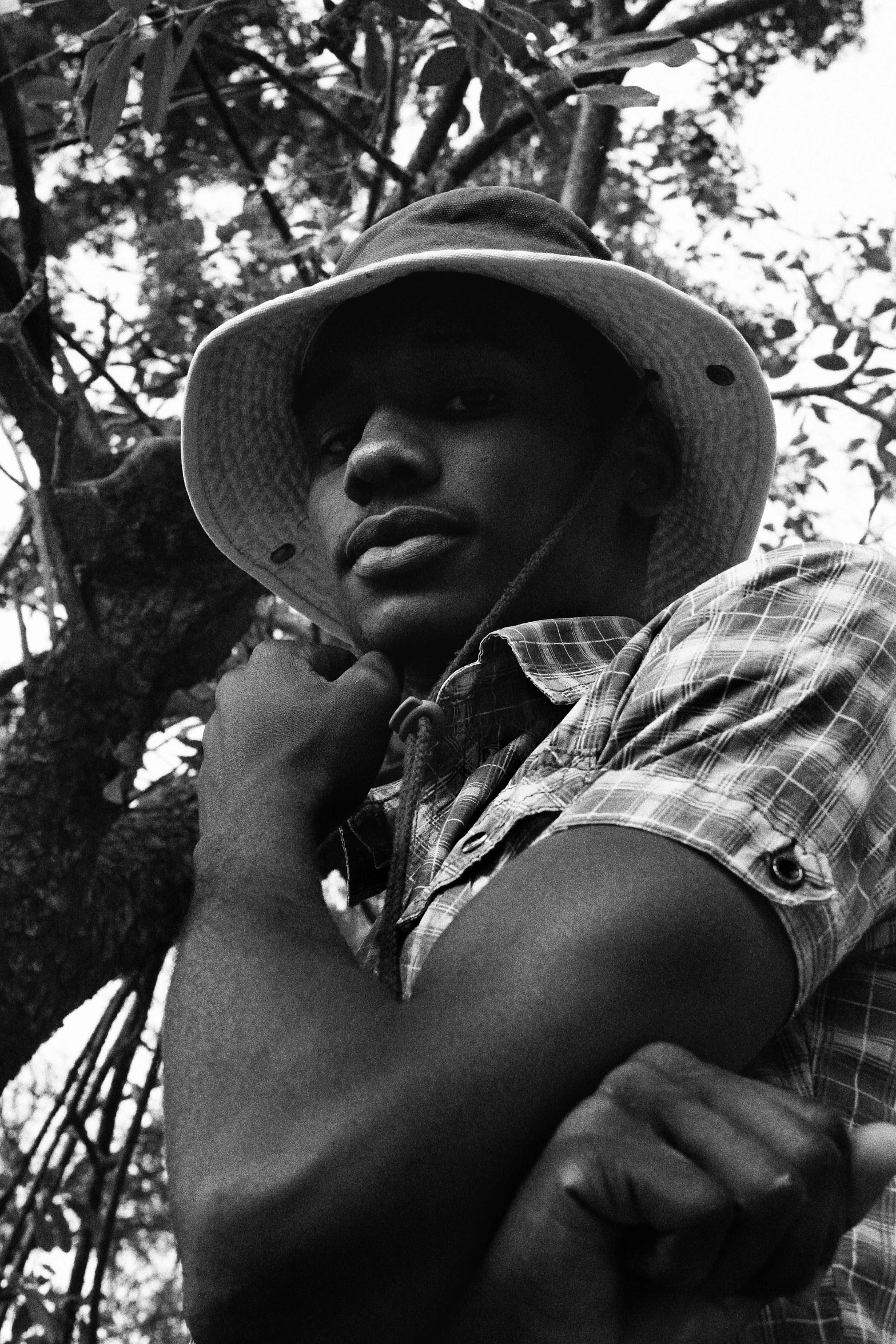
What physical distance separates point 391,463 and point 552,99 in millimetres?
1919

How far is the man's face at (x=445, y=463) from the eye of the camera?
6.48 ft

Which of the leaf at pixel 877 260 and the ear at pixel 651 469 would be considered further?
the leaf at pixel 877 260

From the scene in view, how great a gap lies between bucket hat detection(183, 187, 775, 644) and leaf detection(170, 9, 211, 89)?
1.77 ft

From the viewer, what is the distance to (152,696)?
8.74 ft

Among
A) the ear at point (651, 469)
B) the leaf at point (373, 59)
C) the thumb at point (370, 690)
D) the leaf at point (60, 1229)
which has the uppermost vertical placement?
the leaf at point (373, 59)

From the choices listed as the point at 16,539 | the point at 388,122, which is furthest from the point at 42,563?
the point at 388,122

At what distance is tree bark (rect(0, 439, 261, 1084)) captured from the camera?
2248 millimetres

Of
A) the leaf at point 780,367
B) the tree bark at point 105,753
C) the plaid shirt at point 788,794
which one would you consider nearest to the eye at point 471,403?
the plaid shirt at point 788,794

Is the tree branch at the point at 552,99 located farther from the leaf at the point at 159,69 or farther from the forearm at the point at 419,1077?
the forearm at the point at 419,1077

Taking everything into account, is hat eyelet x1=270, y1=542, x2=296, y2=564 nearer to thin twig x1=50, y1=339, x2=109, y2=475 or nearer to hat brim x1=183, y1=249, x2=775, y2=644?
hat brim x1=183, y1=249, x2=775, y2=644

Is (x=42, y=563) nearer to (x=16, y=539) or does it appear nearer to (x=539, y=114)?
(x=16, y=539)

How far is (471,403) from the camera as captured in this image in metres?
2.07

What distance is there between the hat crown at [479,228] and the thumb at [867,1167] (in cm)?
140

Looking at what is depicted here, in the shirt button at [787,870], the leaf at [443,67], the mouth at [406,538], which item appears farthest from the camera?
the leaf at [443,67]
